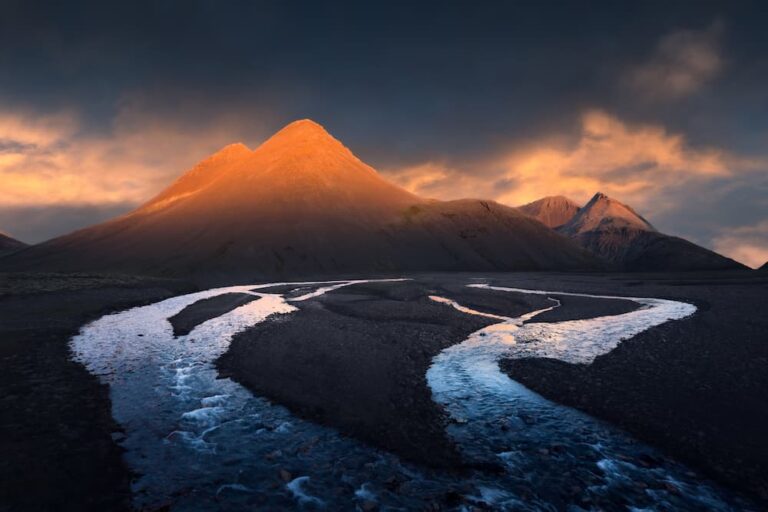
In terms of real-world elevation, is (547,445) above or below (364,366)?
below

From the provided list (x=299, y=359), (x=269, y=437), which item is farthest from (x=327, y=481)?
(x=299, y=359)

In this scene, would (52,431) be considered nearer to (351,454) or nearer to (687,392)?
(351,454)

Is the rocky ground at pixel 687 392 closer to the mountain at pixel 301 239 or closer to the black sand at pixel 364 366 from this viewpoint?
the black sand at pixel 364 366

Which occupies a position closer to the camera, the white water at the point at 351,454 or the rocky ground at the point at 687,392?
the white water at the point at 351,454

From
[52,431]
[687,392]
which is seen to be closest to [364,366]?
[52,431]

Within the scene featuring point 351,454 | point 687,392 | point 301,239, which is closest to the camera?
point 351,454

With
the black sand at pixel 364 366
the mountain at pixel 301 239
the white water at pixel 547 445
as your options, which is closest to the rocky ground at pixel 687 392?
the white water at pixel 547 445
